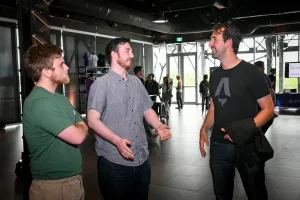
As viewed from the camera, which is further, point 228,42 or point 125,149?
point 228,42

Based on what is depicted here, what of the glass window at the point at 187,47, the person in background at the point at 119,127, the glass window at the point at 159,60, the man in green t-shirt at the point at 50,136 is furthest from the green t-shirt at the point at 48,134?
the glass window at the point at 187,47

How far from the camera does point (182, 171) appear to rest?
4.27m

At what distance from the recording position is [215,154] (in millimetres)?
2184

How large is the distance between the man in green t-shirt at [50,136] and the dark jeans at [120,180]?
0.69ft

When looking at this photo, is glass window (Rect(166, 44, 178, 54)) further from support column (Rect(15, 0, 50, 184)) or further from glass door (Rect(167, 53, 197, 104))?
support column (Rect(15, 0, 50, 184))

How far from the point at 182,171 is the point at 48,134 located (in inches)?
117

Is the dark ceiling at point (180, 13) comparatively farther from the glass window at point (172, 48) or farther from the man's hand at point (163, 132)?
the man's hand at point (163, 132)

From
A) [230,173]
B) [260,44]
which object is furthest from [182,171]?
[260,44]

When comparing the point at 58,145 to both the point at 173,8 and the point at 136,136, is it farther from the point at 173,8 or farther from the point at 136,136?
the point at 173,8

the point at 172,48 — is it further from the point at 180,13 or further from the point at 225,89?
the point at 225,89

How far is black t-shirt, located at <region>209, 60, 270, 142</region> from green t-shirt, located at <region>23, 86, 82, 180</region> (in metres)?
1.08

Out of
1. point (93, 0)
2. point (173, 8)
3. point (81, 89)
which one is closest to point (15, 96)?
point (81, 89)

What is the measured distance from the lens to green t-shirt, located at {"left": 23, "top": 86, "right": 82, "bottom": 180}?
5.02 ft

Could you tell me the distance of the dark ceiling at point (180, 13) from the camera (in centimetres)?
809
